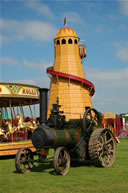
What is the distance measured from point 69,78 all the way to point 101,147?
935 inches

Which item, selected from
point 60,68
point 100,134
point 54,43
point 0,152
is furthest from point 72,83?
point 100,134

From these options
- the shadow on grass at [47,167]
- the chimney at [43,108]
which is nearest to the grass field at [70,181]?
the shadow on grass at [47,167]

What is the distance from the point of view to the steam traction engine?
29.7ft

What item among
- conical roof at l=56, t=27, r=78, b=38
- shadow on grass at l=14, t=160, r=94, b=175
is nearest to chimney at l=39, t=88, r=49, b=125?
shadow on grass at l=14, t=160, r=94, b=175

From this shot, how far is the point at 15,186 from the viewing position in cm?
733

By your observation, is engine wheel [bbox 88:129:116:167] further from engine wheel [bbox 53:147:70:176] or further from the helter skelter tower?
the helter skelter tower

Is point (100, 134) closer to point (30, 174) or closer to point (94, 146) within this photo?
point (94, 146)

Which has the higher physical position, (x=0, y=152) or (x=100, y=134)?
(x=100, y=134)

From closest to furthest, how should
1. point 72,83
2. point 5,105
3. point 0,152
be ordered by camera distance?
point 0,152 → point 5,105 → point 72,83

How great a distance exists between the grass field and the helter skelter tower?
23.3 metres

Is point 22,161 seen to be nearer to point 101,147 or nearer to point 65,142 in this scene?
point 65,142

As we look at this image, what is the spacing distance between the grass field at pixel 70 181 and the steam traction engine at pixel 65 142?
0.40 metres

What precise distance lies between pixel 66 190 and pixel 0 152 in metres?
8.15

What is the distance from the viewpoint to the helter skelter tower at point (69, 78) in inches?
1309
